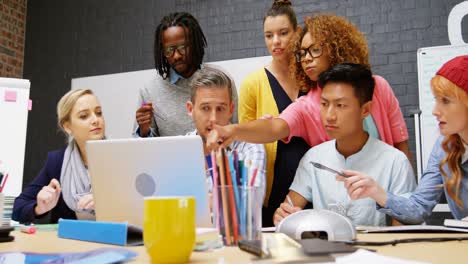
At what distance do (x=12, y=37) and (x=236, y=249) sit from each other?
14.4 feet

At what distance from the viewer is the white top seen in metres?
1.58

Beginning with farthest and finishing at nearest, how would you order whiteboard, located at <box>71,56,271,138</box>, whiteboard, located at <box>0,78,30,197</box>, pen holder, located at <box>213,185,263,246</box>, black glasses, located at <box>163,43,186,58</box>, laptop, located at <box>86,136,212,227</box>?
whiteboard, located at <box>71,56,271,138</box>, whiteboard, located at <box>0,78,30,197</box>, black glasses, located at <box>163,43,186,58</box>, laptop, located at <box>86,136,212,227</box>, pen holder, located at <box>213,185,263,246</box>

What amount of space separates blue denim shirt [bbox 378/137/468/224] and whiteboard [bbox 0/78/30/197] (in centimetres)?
182

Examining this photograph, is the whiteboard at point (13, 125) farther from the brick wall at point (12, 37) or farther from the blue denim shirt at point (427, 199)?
the brick wall at point (12, 37)

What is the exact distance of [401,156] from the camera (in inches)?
64.8

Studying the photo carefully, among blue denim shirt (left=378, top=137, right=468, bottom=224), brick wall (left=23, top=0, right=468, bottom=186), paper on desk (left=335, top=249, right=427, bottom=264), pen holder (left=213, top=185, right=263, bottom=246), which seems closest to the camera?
paper on desk (left=335, top=249, right=427, bottom=264)

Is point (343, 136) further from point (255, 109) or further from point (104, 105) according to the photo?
point (104, 105)

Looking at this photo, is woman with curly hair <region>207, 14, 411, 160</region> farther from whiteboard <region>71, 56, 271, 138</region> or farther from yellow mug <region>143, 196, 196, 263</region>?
whiteboard <region>71, 56, 271, 138</region>

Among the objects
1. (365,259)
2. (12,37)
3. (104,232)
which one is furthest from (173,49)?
(12,37)

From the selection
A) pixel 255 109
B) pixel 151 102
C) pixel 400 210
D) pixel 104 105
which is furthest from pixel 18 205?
pixel 104 105

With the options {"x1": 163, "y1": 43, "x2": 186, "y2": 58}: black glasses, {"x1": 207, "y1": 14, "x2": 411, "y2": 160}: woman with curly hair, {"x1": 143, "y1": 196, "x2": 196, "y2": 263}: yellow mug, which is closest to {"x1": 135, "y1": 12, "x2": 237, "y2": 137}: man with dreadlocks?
{"x1": 163, "y1": 43, "x2": 186, "y2": 58}: black glasses

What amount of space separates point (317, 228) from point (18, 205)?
1.26 meters

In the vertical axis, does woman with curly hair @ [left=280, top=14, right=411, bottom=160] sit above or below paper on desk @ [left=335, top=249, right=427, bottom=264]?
above

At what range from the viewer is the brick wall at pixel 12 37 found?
4.40 meters
